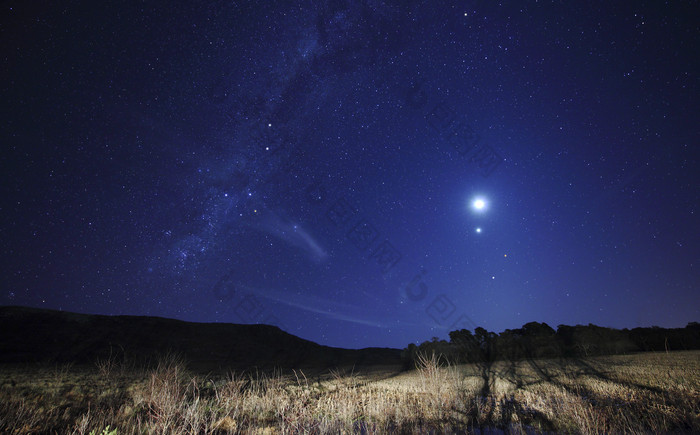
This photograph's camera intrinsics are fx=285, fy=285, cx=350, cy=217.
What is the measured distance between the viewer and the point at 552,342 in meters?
28.6

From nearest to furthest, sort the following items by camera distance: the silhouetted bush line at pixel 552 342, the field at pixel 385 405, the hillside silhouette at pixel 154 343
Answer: the field at pixel 385 405 < the silhouetted bush line at pixel 552 342 < the hillside silhouette at pixel 154 343

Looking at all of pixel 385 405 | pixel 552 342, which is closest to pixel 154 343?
pixel 385 405

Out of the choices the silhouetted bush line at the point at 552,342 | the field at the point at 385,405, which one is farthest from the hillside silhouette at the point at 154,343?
the field at the point at 385,405

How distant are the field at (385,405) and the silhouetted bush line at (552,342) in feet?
26.3

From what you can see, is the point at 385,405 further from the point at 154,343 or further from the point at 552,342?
the point at 154,343

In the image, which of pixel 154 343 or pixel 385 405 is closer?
pixel 385 405

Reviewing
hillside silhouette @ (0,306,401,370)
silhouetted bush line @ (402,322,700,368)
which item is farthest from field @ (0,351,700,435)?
hillside silhouette @ (0,306,401,370)

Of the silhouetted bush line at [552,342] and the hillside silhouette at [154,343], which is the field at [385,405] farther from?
the hillside silhouette at [154,343]

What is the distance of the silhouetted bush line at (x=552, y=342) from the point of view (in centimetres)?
2491

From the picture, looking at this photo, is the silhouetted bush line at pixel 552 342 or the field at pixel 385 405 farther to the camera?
the silhouetted bush line at pixel 552 342

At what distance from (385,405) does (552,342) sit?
24.5 m

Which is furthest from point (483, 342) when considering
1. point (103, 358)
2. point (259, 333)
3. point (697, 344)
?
point (103, 358)

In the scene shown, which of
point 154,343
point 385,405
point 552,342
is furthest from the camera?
point 154,343

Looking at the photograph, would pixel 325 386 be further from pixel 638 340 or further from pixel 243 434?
pixel 638 340
